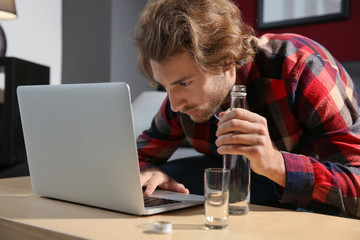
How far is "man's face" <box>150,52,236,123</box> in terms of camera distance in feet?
3.78

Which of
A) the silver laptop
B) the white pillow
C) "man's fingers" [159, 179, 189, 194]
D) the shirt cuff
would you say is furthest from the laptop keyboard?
the white pillow

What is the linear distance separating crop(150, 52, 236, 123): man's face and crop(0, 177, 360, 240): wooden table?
1.25 feet

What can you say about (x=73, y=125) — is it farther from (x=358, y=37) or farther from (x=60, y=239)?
(x=358, y=37)

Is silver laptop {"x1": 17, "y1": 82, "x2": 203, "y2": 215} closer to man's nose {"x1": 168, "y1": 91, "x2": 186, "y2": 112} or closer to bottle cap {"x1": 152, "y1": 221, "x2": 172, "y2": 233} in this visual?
bottle cap {"x1": 152, "y1": 221, "x2": 172, "y2": 233}

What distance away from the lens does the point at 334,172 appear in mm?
938

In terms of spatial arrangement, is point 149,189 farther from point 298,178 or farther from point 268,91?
point 268,91

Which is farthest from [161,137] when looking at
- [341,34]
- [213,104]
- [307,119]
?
[341,34]

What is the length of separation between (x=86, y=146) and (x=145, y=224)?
20 cm

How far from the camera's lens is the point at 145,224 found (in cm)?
75

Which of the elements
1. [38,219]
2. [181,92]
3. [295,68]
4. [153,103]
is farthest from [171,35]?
[153,103]

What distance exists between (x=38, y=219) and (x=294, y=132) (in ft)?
2.47

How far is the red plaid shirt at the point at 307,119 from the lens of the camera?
3.01ft

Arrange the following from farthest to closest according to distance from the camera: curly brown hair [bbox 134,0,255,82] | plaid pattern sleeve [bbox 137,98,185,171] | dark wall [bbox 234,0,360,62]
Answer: dark wall [bbox 234,0,360,62]
plaid pattern sleeve [bbox 137,98,185,171]
curly brown hair [bbox 134,0,255,82]

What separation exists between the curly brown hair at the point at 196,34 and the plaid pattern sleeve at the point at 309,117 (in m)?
0.08
